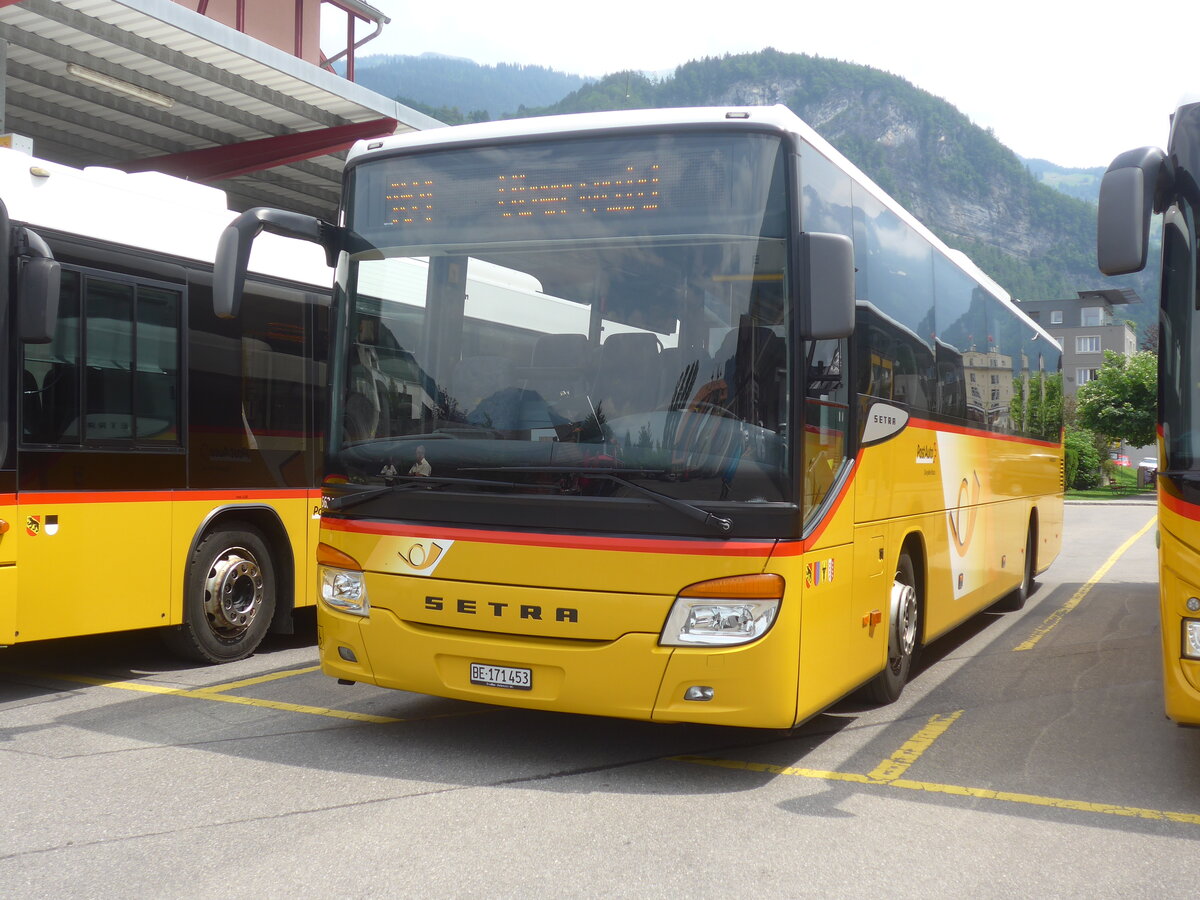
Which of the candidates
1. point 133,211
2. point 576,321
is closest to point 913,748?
point 576,321

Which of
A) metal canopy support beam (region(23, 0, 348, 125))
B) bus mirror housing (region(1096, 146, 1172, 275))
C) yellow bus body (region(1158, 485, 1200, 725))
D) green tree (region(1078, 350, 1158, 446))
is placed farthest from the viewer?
green tree (region(1078, 350, 1158, 446))

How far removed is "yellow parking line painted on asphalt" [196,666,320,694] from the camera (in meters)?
7.56

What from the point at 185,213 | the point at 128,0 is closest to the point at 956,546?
the point at 185,213

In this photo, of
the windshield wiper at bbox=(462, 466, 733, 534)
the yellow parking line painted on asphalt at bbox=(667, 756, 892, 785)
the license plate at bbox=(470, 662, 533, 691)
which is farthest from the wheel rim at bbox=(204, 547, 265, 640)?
the yellow parking line painted on asphalt at bbox=(667, 756, 892, 785)

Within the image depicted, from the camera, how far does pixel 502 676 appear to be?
18.2 feet

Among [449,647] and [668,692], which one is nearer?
[668,692]

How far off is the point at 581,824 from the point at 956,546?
15.1 feet

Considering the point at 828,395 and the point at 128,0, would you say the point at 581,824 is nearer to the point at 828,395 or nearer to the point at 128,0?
the point at 828,395

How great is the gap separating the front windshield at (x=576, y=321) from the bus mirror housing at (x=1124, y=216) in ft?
4.29

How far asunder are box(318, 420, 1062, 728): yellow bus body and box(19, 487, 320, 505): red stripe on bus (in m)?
1.95

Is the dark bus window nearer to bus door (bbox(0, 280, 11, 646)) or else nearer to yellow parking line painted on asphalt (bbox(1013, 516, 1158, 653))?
bus door (bbox(0, 280, 11, 646))

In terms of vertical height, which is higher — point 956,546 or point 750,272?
point 750,272

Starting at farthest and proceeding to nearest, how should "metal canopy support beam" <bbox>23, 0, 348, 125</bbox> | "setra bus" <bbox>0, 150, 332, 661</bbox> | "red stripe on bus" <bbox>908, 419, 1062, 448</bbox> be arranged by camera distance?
1. "metal canopy support beam" <bbox>23, 0, 348, 125</bbox>
2. "red stripe on bus" <bbox>908, 419, 1062, 448</bbox>
3. "setra bus" <bbox>0, 150, 332, 661</bbox>

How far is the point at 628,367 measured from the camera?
5.38 metres
